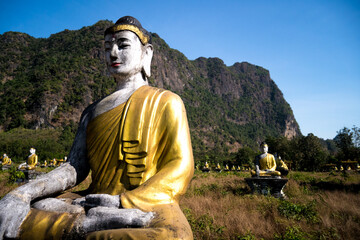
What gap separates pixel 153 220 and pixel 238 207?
5.47 metres

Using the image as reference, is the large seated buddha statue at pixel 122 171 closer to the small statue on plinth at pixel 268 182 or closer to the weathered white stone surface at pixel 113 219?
the weathered white stone surface at pixel 113 219

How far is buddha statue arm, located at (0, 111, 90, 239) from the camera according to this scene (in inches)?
58.0

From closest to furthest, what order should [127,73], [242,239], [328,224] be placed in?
Result: 1. [127,73]
2. [242,239]
3. [328,224]

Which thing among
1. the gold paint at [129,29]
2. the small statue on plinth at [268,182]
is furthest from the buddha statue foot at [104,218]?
the small statue on plinth at [268,182]

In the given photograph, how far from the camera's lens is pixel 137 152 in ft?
6.23

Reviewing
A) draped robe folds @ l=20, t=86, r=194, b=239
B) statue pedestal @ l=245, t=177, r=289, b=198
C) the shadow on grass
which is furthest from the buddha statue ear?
the shadow on grass

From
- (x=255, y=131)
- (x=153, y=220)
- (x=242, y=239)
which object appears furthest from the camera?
(x=255, y=131)

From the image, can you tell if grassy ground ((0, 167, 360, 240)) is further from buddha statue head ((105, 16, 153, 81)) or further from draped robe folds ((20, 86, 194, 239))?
buddha statue head ((105, 16, 153, 81))

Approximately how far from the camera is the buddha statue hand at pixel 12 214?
1457 mm

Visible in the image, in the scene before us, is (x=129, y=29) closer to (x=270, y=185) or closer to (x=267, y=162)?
(x=270, y=185)

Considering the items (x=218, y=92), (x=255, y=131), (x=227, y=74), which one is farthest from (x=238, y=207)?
(x=227, y=74)

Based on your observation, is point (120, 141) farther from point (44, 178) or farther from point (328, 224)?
point (328, 224)

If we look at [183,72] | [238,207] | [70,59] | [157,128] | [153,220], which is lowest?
[238,207]

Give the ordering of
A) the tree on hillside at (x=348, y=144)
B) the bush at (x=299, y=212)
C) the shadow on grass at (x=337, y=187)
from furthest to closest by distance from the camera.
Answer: the tree on hillside at (x=348, y=144)
the shadow on grass at (x=337, y=187)
the bush at (x=299, y=212)
